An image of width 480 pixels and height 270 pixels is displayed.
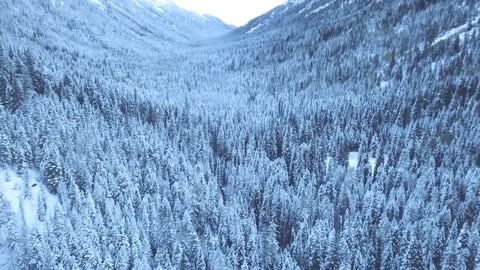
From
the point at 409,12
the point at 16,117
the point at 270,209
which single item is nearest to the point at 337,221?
the point at 270,209

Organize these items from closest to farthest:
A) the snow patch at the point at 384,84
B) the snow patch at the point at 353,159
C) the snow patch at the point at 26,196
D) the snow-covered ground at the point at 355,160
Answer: the snow patch at the point at 26,196, the snow-covered ground at the point at 355,160, the snow patch at the point at 353,159, the snow patch at the point at 384,84

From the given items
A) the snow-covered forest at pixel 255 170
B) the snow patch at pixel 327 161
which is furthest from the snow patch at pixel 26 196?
the snow patch at pixel 327 161

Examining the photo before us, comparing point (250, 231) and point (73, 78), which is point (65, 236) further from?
point (73, 78)

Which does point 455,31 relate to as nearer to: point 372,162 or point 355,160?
point 355,160

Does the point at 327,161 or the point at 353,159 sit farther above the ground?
the point at 327,161

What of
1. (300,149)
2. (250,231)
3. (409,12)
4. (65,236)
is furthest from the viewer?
(409,12)

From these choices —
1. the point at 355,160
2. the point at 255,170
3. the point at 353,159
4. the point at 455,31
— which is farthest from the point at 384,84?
the point at 255,170

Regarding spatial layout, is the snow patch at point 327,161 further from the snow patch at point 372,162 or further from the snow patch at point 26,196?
the snow patch at point 26,196

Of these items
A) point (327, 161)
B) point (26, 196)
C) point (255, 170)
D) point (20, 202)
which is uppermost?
point (20, 202)

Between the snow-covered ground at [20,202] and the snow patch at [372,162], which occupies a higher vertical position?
the snow-covered ground at [20,202]
